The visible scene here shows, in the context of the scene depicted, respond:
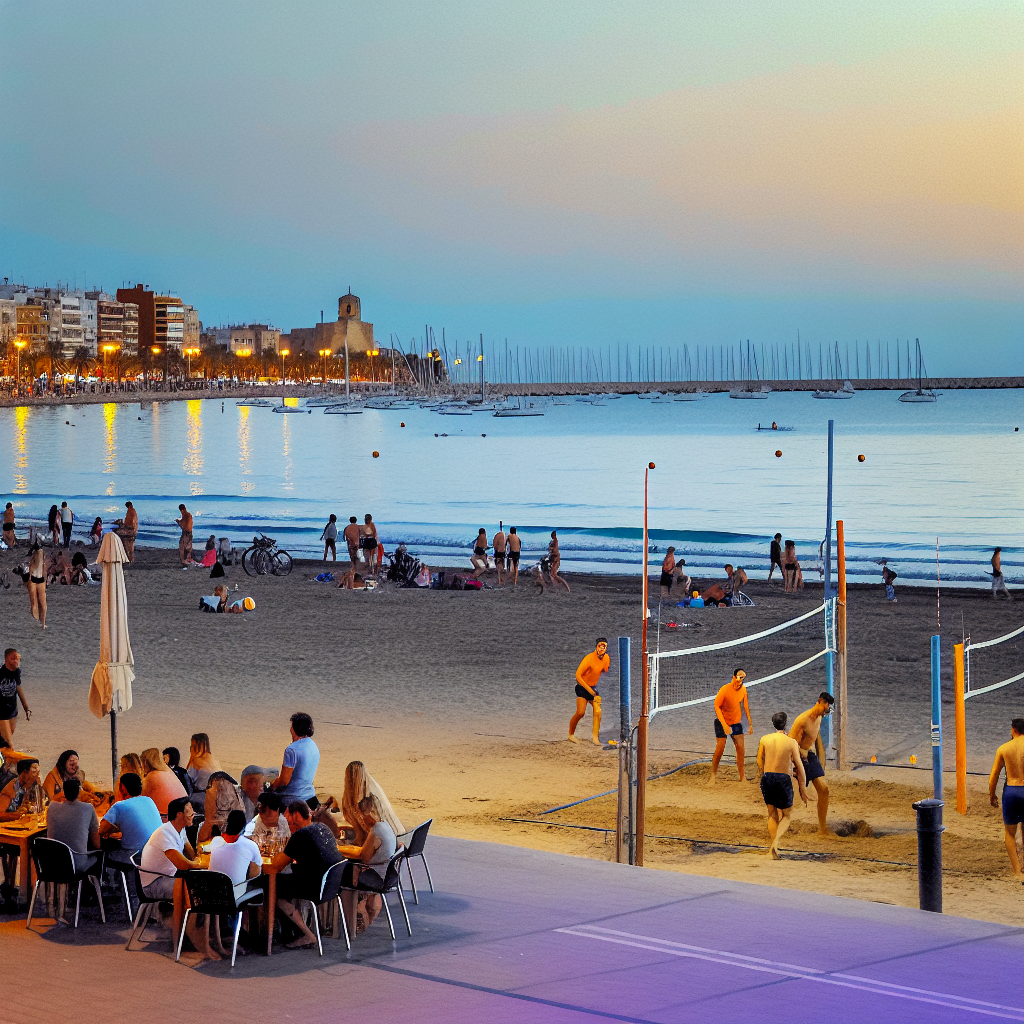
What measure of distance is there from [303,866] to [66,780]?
176cm

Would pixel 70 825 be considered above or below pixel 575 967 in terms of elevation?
above

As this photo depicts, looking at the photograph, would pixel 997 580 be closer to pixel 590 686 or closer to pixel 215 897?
pixel 590 686

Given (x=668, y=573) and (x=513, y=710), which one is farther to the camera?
(x=668, y=573)

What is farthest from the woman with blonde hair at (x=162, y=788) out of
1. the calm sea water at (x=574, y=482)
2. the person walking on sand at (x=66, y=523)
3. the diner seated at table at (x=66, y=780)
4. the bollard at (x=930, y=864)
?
the person walking on sand at (x=66, y=523)

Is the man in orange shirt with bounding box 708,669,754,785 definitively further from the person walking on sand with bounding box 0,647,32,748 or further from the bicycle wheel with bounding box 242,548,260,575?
the bicycle wheel with bounding box 242,548,260,575

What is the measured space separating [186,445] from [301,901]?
9773 centimetres

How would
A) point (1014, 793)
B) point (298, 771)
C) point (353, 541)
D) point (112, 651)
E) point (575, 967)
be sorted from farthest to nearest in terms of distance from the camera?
point (353, 541) < point (112, 651) < point (1014, 793) < point (298, 771) < point (575, 967)

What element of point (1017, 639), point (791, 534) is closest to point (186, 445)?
point (791, 534)

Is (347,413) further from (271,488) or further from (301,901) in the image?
(301,901)

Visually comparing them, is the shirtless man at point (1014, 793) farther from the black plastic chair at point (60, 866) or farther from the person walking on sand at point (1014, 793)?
the black plastic chair at point (60, 866)

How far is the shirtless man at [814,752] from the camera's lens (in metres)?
11.3

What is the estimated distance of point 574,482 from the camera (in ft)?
236

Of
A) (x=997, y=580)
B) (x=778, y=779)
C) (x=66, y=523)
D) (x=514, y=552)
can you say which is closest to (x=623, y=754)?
(x=778, y=779)

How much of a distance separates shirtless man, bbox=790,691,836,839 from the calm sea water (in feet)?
75.4
